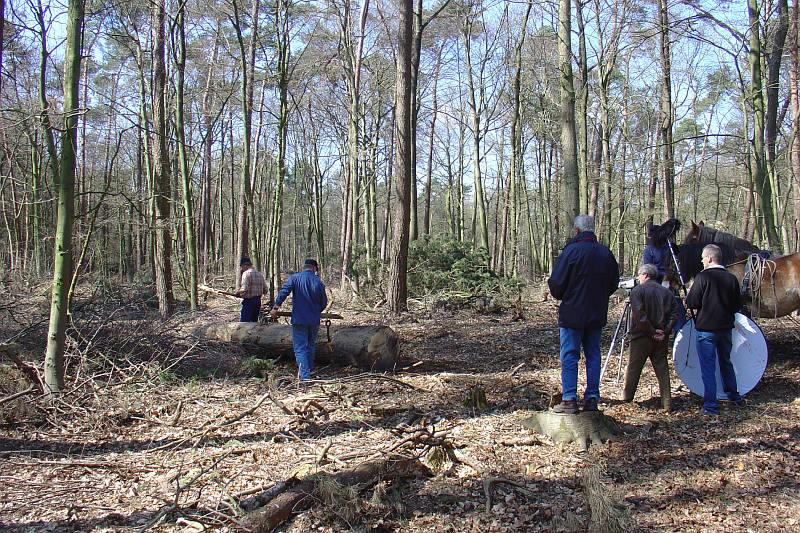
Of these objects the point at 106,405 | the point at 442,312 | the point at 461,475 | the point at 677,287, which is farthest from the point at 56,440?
the point at 442,312

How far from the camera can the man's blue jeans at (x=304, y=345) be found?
747 centimetres

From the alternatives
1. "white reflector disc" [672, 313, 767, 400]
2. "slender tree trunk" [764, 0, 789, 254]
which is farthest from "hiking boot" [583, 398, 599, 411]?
"slender tree trunk" [764, 0, 789, 254]

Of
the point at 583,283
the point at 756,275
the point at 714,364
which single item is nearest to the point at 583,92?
the point at 756,275

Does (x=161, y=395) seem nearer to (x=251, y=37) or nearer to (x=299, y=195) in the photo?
(x=251, y=37)

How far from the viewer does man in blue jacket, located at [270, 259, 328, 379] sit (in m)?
7.46

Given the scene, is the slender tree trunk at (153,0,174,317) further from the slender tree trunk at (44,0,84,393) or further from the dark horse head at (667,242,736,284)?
the dark horse head at (667,242,736,284)

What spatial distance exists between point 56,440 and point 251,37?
46.7 feet

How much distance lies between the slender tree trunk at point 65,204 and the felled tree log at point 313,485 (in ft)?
11.4

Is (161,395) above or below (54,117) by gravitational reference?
below

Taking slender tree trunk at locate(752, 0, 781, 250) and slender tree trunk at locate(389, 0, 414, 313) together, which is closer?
slender tree trunk at locate(752, 0, 781, 250)

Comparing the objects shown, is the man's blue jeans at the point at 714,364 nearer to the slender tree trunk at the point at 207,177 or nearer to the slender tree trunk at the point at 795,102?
the slender tree trunk at the point at 795,102

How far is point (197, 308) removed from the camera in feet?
46.2

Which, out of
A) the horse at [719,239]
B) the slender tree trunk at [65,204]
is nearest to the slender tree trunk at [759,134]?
the horse at [719,239]

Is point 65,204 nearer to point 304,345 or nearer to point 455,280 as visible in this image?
point 304,345
